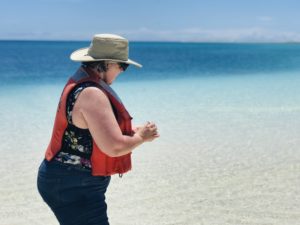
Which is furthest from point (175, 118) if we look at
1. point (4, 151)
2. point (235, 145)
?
point (4, 151)

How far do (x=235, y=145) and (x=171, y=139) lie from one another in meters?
1.17

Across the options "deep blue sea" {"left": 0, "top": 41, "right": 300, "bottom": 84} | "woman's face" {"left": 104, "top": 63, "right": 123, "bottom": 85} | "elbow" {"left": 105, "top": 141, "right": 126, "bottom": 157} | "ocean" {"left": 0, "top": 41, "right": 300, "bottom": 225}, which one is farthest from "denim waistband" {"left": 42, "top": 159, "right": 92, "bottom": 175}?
"deep blue sea" {"left": 0, "top": 41, "right": 300, "bottom": 84}


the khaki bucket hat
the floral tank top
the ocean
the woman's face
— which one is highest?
the khaki bucket hat

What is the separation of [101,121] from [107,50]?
404mm

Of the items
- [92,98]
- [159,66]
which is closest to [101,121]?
[92,98]

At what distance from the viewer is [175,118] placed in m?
11.6

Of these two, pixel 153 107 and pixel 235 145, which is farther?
pixel 153 107

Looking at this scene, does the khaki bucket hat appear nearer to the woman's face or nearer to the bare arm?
the woman's face

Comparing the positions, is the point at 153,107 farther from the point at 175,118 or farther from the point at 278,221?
the point at 278,221

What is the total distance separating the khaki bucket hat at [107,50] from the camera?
2.57 meters

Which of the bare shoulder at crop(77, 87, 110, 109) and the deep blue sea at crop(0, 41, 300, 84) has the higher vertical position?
the bare shoulder at crop(77, 87, 110, 109)

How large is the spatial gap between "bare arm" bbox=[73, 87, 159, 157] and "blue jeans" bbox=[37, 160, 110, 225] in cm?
22

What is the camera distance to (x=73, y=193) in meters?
2.54

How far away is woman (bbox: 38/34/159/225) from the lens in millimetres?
2430
